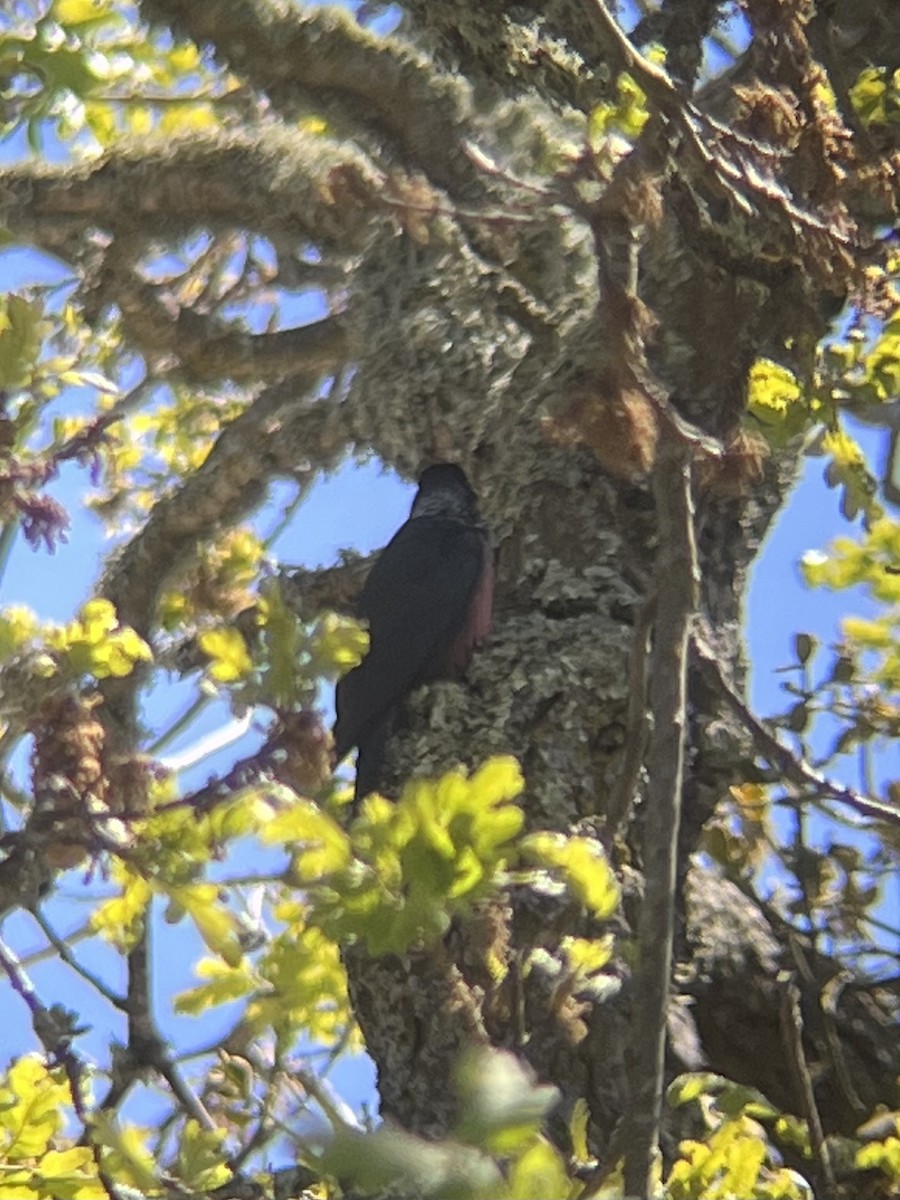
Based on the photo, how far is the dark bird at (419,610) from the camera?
6.40 feet

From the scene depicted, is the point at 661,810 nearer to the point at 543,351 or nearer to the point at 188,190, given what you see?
the point at 543,351

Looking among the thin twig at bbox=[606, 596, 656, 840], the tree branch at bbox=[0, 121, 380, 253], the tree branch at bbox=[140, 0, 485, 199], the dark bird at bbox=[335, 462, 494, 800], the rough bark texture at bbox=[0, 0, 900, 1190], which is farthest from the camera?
the tree branch at bbox=[0, 121, 380, 253]

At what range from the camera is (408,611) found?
6.82 feet

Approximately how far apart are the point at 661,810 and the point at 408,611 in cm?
103

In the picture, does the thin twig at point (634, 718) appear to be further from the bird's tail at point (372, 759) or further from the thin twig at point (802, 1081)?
the bird's tail at point (372, 759)

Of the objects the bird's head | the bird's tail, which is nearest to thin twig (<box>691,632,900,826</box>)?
the bird's tail

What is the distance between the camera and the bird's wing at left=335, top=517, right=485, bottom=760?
2014 mm

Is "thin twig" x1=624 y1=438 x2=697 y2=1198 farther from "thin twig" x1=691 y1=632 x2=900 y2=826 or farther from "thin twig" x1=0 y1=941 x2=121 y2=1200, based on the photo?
"thin twig" x1=0 y1=941 x2=121 y2=1200

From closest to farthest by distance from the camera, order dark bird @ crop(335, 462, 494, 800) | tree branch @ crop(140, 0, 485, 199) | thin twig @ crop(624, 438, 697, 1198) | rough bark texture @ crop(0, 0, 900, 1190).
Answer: thin twig @ crop(624, 438, 697, 1198)
rough bark texture @ crop(0, 0, 900, 1190)
tree branch @ crop(140, 0, 485, 199)
dark bird @ crop(335, 462, 494, 800)

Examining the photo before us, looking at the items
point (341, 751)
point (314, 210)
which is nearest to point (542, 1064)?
point (341, 751)

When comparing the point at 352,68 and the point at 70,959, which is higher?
the point at 352,68

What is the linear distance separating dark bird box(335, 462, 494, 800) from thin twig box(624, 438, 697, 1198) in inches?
29.5

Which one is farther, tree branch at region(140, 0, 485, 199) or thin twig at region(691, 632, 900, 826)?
tree branch at region(140, 0, 485, 199)

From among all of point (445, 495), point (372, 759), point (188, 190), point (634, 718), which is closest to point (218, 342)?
point (188, 190)
